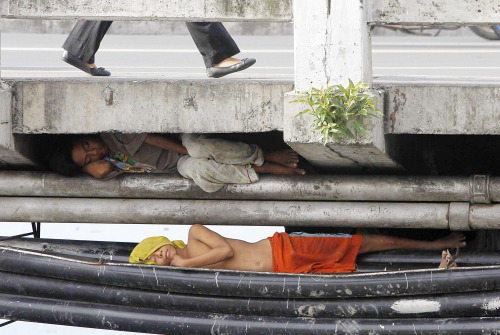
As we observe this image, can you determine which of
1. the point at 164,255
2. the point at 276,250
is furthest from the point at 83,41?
the point at 276,250

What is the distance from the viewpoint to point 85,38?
559 centimetres

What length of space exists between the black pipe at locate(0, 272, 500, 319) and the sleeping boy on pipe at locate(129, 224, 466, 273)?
1.06 feet

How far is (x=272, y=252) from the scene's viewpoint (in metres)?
5.19

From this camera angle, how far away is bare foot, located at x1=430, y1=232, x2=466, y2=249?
199 inches

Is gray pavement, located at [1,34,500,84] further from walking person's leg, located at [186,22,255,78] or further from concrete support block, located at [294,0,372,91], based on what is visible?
concrete support block, located at [294,0,372,91]

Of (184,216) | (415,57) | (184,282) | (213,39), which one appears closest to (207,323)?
(184,282)

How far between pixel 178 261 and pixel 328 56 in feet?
5.81

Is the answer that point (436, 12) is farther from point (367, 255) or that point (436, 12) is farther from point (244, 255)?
point (244, 255)

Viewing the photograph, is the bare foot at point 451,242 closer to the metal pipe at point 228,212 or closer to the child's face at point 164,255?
the metal pipe at point 228,212

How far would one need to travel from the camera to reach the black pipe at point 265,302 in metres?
4.40

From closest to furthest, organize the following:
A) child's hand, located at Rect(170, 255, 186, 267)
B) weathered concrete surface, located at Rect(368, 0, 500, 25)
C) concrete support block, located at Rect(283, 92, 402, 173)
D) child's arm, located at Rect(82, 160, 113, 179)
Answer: weathered concrete surface, located at Rect(368, 0, 500, 25) → concrete support block, located at Rect(283, 92, 402, 173) → child's arm, located at Rect(82, 160, 113, 179) → child's hand, located at Rect(170, 255, 186, 267)

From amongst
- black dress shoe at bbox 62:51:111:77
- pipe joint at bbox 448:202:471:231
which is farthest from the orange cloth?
black dress shoe at bbox 62:51:111:77

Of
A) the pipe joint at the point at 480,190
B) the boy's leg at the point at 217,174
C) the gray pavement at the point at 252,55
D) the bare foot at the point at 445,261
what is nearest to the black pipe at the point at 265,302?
the bare foot at the point at 445,261

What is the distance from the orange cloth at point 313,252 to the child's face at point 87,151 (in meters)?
1.16
